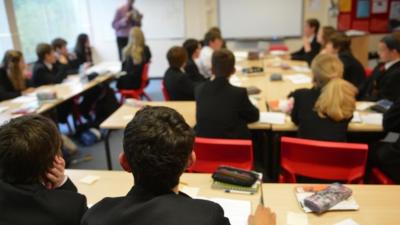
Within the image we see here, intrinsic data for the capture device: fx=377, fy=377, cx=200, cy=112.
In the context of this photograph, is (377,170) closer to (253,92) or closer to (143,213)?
(253,92)

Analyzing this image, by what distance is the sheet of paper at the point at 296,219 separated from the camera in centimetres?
165

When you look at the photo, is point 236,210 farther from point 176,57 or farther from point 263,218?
point 176,57

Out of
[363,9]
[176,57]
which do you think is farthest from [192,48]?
[363,9]

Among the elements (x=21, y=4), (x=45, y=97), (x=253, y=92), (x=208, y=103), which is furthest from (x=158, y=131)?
(x=21, y=4)

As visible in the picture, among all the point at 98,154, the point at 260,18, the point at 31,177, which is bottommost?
the point at 98,154

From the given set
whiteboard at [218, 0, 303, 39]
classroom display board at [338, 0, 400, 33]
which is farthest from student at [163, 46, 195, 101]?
classroom display board at [338, 0, 400, 33]

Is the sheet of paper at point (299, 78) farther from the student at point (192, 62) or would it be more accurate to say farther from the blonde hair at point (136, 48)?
the blonde hair at point (136, 48)

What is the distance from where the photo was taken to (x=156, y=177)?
1.12 meters

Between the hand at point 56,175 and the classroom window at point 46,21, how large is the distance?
17.6 feet

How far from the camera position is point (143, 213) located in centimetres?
103

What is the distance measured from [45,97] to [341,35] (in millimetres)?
3412

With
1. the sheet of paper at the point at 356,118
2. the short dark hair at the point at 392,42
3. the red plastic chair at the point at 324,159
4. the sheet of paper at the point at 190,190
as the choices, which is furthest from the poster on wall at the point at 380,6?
the sheet of paper at the point at 190,190

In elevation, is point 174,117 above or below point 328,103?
above

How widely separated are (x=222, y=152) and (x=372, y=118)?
1424mm
